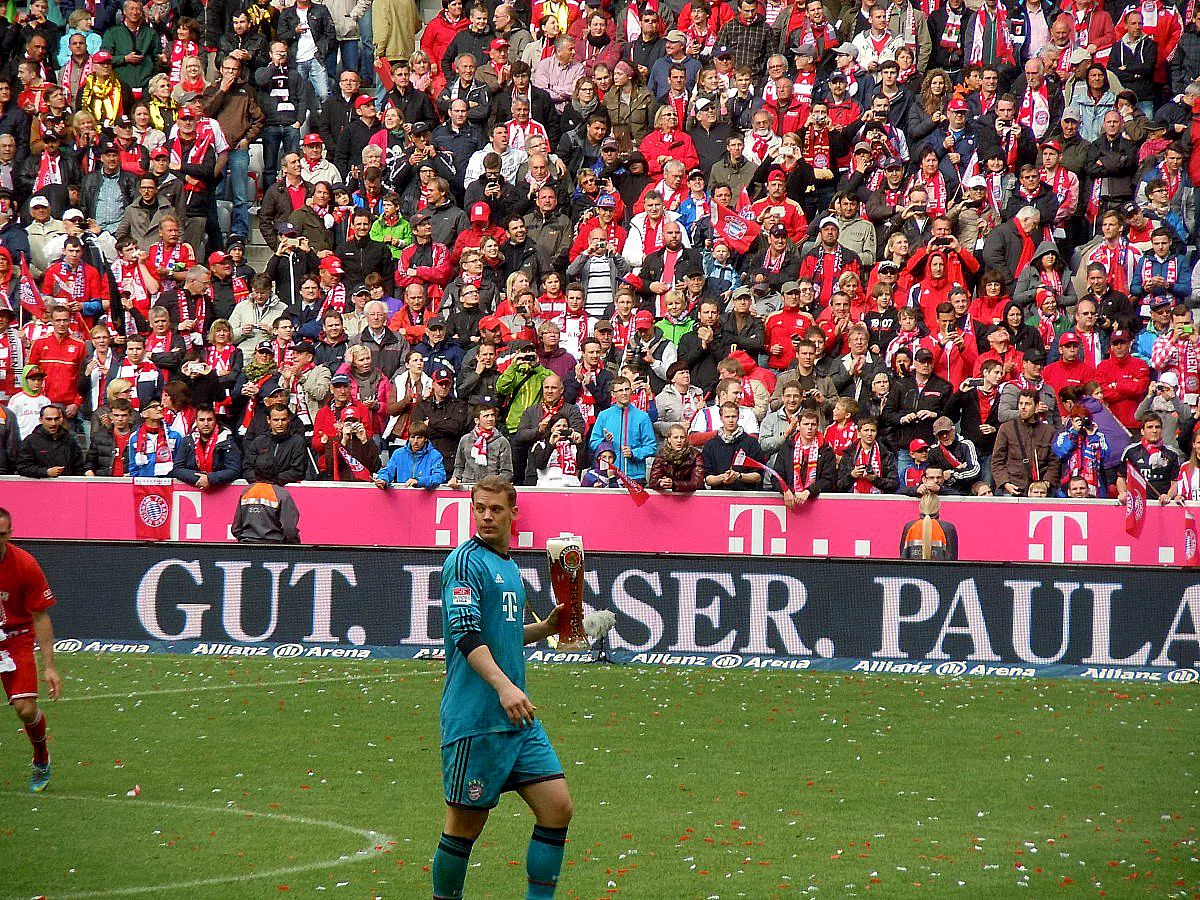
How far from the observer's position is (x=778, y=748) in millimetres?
12031

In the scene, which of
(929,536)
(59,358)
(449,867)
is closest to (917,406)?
(929,536)

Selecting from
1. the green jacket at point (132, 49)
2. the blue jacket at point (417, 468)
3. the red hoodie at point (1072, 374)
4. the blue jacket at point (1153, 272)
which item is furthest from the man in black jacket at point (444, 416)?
the green jacket at point (132, 49)

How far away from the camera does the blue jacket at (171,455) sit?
18.1 metres

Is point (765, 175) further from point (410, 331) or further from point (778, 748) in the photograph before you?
point (778, 748)

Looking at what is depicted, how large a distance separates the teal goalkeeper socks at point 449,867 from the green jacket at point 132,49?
19.5m

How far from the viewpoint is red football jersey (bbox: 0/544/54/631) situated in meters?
10.4

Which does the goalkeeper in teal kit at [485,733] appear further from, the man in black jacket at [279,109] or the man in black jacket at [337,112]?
the man in black jacket at [279,109]

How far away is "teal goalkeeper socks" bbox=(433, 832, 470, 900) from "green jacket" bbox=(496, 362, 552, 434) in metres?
11.7

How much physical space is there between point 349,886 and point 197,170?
15457 millimetres

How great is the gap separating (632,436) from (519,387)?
1686 millimetres

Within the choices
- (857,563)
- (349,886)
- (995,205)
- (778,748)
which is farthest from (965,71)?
(349,886)

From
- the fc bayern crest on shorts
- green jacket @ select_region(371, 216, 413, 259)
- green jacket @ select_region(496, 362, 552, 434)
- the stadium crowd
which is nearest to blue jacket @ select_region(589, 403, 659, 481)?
the stadium crowd

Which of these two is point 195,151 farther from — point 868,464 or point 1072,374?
point 1072,374

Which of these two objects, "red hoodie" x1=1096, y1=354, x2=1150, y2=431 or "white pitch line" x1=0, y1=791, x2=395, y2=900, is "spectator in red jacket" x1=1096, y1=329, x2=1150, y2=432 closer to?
"red hoodie" x1=1096, y1=354, x2=1150, y2=431
